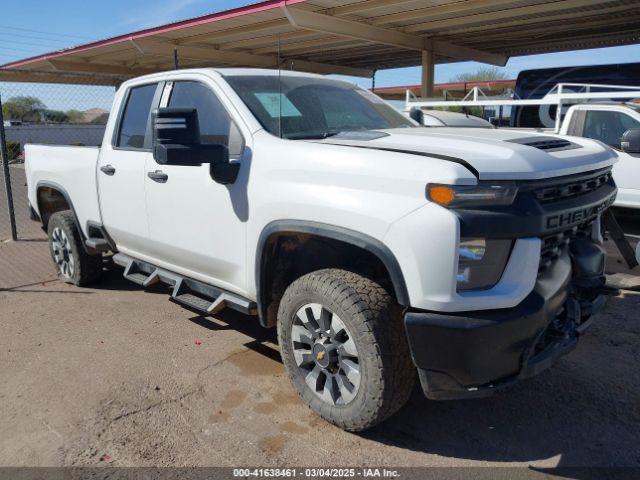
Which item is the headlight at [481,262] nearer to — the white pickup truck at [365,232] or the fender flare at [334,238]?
the white pickup truck at [365,232]

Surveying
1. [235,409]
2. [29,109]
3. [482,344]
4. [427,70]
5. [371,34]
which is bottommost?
[235,409]

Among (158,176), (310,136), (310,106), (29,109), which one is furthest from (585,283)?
(29,109)

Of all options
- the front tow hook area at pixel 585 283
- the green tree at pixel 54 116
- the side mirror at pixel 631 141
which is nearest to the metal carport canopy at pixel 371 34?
the green tree at pixel 54 116

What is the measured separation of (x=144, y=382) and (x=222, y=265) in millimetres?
948

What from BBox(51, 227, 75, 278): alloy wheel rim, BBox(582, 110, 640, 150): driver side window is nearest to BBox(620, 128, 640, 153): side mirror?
BBox(582, 110, 640, 150): driver side window

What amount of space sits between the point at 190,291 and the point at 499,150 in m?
2.64

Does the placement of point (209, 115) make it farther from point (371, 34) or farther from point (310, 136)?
point (371, 34)

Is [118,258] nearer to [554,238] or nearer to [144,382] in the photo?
[144,382]

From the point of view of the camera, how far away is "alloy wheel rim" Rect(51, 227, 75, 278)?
19.1 ft

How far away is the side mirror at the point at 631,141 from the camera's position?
665 cm

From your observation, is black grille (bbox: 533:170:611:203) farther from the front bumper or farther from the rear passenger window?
the rear passenger window

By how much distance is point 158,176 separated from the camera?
4148 millimetres

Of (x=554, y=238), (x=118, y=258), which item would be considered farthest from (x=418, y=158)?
(x=118, y=258)

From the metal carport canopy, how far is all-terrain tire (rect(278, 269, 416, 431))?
9603 mm
